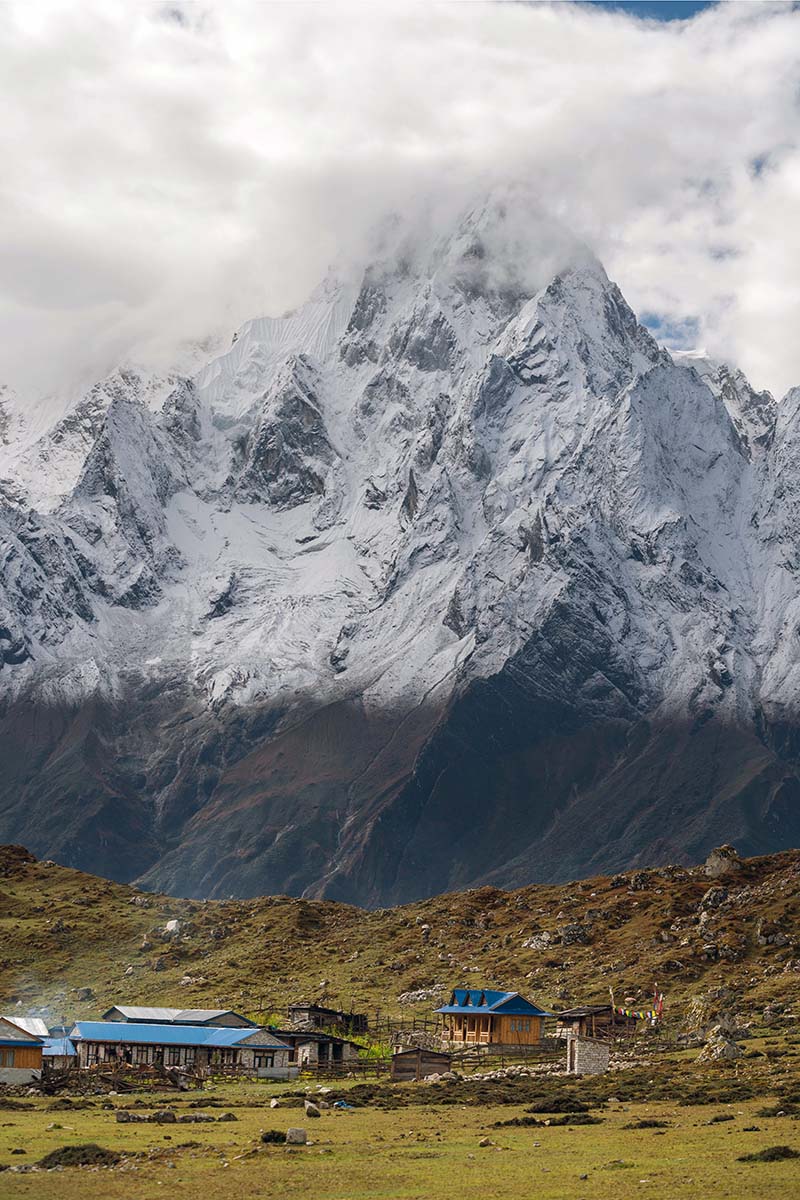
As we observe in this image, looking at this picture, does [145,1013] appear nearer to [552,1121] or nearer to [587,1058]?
[587,1058]

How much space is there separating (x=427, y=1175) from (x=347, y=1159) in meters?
6.35

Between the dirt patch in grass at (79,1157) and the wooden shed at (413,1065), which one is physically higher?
the wooden shed at (413,1065)

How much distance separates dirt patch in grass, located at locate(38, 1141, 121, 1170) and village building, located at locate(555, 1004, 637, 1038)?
67.8 meters

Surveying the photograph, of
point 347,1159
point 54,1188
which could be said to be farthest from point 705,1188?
point 54,1188

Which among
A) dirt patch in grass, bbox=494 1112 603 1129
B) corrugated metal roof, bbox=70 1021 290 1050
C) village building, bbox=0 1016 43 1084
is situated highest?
corrugated metal roof, bbox=70 1021 290 1050

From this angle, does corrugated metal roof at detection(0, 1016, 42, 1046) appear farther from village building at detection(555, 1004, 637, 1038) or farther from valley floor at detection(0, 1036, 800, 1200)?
village building at detection(555, 1004, 637, 1038)

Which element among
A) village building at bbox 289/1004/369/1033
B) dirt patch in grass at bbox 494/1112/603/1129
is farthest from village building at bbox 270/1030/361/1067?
dirt patch in grass at bbox 494/1112/603/1129

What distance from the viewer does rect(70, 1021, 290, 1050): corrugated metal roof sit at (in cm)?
14550

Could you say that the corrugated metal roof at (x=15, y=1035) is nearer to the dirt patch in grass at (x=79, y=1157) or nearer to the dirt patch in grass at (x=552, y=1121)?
the dirt patch in grass at (x=552, y=1121)

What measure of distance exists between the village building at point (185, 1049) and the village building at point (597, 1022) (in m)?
22.2

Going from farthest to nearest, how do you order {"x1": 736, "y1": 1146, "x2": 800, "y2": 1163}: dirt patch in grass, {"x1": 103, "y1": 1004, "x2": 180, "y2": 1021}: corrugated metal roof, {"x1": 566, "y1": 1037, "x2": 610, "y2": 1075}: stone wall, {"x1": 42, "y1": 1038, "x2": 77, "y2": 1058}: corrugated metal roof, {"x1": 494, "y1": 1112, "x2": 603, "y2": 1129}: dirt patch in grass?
{"x1": 103, "y1": 1004, "x2": 180, "y2": 1021}: corrugated metal roof < {"x1": 42, "y1": 1038, "x2": 77, "y2": 1058}: corrugated metal roof < {"x1": 566, "y1": 1037, "x2": 610, "y2": 1075}: stone wall < {"x1": 494, "y1": 1112, "x2": 603, "y2": 1129}: dirt patch in grass < {"x1": 736, "y1": 1146, "x2": 800, "y2": 1163}: dirt patch in grass

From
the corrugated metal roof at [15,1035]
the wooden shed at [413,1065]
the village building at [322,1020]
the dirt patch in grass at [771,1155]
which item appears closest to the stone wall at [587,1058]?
the wooden shed at [413,1065]

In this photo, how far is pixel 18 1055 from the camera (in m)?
134

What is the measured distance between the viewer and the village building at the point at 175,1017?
15600 centimetres
